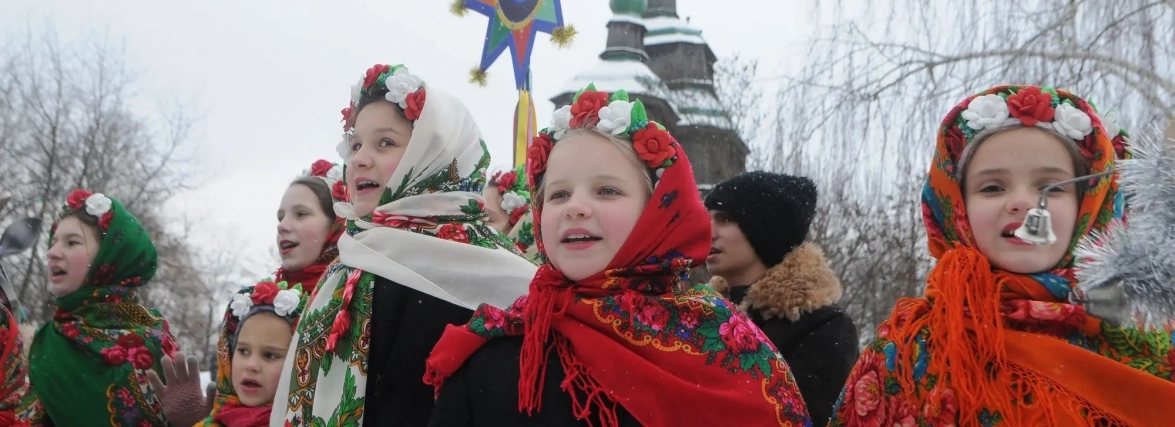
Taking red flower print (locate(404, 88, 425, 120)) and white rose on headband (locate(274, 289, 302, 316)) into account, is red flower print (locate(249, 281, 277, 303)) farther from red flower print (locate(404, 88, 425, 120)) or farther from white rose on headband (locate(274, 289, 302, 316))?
red flower print (locate(404, 88, 425, 120))

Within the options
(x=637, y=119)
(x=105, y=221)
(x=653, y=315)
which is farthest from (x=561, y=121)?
(x=105, y=221)

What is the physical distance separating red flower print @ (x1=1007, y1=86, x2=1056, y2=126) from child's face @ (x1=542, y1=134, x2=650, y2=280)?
39.2 inches

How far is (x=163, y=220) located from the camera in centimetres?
2358

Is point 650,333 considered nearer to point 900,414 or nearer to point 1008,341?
point 900,414

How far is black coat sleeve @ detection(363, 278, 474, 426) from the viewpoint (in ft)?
11.4

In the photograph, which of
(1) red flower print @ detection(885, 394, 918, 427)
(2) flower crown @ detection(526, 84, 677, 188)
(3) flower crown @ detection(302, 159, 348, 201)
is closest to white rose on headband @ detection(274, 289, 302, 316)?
(3) flower crown @ detection(302, 159, 348, 201)

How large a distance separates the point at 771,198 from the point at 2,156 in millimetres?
20854

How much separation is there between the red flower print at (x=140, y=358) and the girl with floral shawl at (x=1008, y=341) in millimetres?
3597

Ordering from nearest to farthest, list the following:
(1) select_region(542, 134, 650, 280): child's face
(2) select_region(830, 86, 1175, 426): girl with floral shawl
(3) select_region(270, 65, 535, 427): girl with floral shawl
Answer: (2) select_region(830, 86, 1175, 426): girl with floral shawl → (1) select_region(542, 134, 650, 280): child's face → (3) select_region(270, 65, 535, 427): girl with floral shawl

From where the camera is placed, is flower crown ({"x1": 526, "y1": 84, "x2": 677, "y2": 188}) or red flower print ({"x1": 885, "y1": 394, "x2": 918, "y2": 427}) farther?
flower crown ({"x1": 526, "y1": 84, "x2": 677, "y2": 188})

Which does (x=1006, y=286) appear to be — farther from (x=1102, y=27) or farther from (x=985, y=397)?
(x=1102, y=27)

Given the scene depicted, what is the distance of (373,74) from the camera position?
12.8 feet

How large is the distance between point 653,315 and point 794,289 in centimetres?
124

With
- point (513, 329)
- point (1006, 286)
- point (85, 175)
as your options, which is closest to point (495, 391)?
point (513, 329)
